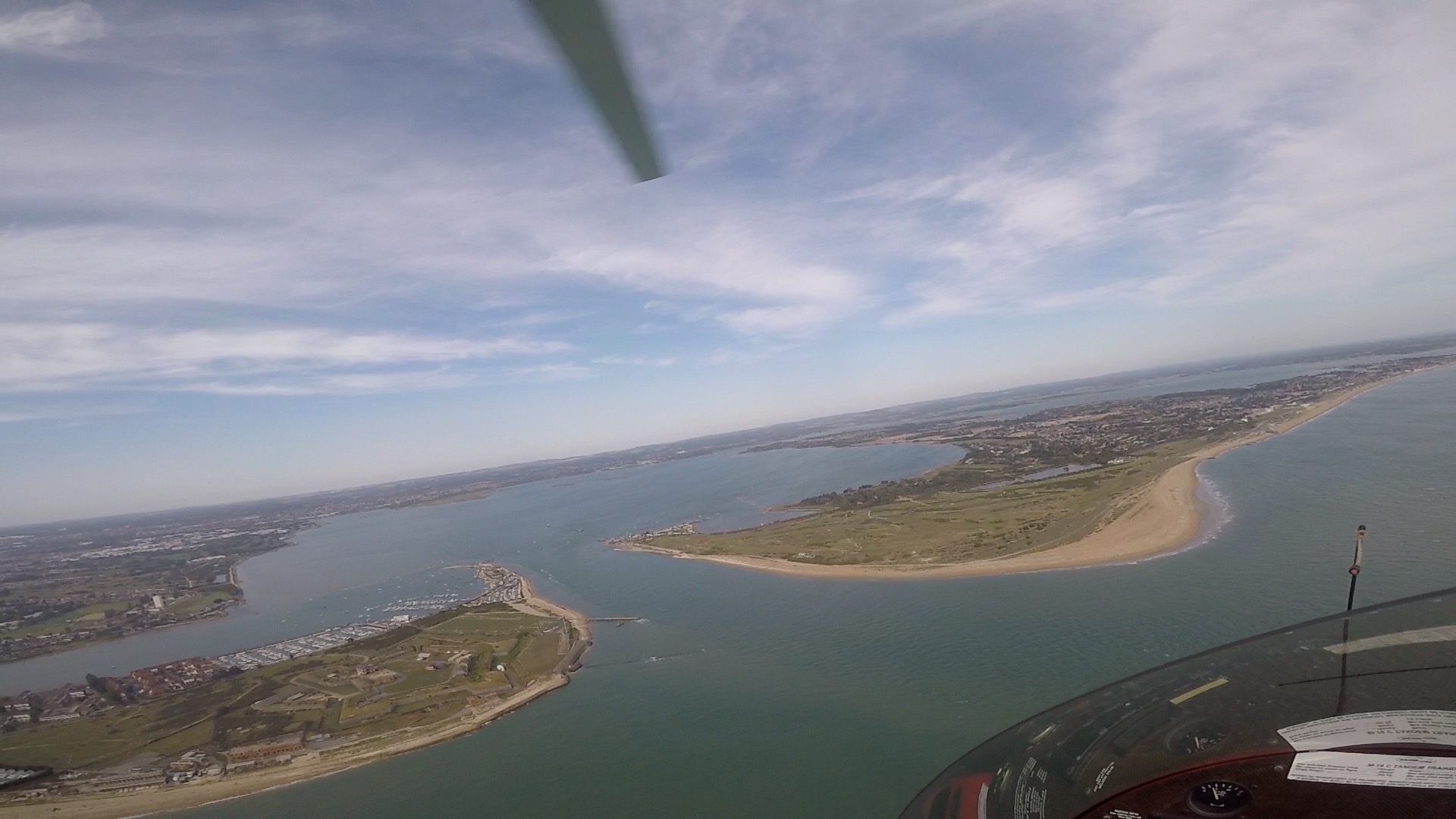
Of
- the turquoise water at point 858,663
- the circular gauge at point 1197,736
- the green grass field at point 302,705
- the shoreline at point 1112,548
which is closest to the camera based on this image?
the circular gauge at point 1197,736

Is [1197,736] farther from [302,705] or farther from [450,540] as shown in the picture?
[450,540]

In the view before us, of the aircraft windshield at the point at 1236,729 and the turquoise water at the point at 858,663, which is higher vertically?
the aircraft windshield at the point at 1236,729

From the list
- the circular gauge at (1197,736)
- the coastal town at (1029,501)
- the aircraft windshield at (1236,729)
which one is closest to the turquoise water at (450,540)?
the coastal town at (1029,501)

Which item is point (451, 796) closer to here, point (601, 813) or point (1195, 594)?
point (601, 813)

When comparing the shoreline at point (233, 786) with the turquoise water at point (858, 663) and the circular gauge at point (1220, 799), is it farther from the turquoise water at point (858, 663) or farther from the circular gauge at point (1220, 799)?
the circular gauge at point (1220, 799)

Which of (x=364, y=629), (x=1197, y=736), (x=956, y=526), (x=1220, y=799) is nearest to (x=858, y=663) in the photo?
(x=1197, y=736)

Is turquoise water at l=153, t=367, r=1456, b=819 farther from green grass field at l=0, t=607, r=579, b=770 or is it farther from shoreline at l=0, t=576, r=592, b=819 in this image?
green grass field at l=0, t=607, r=579, b=770
